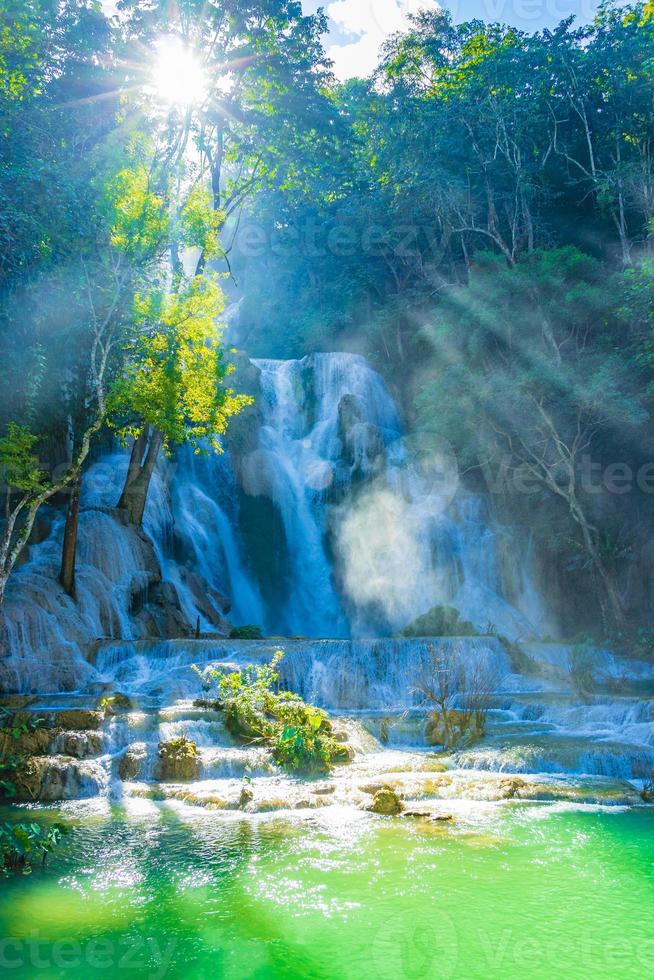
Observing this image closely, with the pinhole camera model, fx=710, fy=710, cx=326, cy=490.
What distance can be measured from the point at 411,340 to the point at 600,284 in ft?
31.6

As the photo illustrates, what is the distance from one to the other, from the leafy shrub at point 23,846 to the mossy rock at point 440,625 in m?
14.8

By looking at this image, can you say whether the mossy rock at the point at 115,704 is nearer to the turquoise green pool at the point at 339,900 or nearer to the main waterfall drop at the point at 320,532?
the turquoise green pool at the point at 339,900

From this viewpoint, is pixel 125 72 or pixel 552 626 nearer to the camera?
pixel 125 72

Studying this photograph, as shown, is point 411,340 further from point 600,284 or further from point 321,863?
point 321,863

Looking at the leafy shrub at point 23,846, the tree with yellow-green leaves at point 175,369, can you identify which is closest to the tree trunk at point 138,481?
the tree with yellow-green leaves at point 175,369

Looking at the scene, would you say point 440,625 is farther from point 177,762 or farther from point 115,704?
point 177,762

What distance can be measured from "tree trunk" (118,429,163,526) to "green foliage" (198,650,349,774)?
30.0 feet

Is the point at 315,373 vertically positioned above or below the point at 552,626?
above

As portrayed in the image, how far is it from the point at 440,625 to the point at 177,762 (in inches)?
475

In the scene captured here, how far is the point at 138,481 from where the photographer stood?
21094 mm

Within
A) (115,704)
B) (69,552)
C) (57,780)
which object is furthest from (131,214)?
(57,780)

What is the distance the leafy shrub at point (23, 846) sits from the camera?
7039mm

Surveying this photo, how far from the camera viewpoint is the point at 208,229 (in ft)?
63.1

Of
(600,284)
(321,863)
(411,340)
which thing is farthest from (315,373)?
(321,863)
